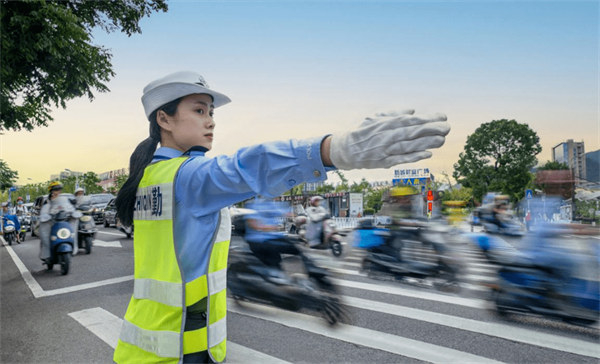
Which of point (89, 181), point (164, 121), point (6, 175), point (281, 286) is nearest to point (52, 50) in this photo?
point (281, 286)

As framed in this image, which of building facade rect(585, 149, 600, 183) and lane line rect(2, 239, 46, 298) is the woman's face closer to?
lane line rect(2, 239, 46, 298)

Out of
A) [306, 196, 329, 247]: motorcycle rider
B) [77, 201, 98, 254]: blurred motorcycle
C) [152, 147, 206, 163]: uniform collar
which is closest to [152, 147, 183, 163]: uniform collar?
[152, 147, 206, 163]: uniform collar

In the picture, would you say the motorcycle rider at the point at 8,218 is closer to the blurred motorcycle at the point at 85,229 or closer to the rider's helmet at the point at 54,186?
the blurred motorcycle at the point at 85,229

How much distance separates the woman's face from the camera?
148 centimetres

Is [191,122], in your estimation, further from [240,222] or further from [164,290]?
[240,222]

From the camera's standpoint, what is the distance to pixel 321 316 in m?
4.80

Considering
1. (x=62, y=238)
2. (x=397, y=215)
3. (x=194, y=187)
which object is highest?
(x=194, y=187)

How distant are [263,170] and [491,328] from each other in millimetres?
4297

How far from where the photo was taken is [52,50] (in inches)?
247

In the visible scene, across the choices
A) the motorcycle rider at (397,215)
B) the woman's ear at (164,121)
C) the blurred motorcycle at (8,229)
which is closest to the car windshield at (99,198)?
the blurred motorcycle at (8,229)

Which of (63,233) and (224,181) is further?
(63,233)

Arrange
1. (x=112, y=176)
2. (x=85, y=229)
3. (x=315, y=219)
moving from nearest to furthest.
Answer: (x=315, y=219) < (x=85, y=229) < (x=112, y=176)

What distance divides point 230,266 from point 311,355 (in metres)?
2.33

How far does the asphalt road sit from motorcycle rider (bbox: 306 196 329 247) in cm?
300
